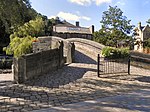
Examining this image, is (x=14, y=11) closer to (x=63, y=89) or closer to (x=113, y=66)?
(x=63, y=89)

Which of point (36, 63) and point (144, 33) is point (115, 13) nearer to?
point (36, 63)

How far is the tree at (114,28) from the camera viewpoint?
24.2 metres

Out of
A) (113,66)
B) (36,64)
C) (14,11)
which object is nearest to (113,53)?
(113,66)

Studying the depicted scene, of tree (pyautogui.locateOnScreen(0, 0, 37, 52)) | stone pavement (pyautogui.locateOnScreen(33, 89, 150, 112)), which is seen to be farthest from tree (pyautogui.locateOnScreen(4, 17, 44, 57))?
stone pavement (pyautogui.locateOnScreen(33, 89, 150, 112))

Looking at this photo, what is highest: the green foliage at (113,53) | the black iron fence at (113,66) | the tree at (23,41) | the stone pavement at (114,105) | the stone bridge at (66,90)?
the tree at (23,41)

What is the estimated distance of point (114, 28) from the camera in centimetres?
2472

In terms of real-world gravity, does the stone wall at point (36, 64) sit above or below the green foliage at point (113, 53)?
below

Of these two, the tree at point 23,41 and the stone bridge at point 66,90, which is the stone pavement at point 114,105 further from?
the tree at point 23,41

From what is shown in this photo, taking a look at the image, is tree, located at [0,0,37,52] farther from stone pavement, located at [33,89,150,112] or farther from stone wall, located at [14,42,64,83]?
stone pavement, located at [33,89,150,112]

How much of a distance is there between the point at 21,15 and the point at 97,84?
498cm

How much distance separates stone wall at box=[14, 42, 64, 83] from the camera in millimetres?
8867

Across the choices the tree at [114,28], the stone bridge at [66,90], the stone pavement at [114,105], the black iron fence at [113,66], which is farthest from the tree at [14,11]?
the tree at [114,28]

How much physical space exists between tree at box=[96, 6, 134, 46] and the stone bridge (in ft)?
43.1

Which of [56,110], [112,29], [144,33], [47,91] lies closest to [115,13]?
[112,29]
